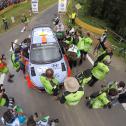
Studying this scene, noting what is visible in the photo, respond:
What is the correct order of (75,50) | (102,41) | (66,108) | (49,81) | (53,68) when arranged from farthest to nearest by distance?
1. (102,41)
2. (75,50)
3. (53,68)
4. (66,108)
5. (49,81)

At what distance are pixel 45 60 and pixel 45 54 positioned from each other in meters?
0.41

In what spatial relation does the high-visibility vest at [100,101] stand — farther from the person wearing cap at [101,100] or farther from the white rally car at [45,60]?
the white rally car at [45,60]

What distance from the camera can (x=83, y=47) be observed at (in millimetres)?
16203

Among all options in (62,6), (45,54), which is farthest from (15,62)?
(62,6)

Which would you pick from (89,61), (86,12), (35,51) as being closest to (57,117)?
(35,51)

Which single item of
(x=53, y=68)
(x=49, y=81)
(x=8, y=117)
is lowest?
(x=8, y=117)

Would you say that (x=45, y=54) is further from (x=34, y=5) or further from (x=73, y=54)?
(x=34, y=5)

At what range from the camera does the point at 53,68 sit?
14.3 meters

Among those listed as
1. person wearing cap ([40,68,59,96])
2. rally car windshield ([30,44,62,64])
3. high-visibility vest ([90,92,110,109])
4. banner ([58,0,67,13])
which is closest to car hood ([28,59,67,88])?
rally car windshield ([30,44,62,64])

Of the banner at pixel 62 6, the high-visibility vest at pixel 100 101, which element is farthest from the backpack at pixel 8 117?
the banner at pixel 62 6

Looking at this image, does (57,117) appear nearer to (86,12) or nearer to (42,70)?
(42,70)

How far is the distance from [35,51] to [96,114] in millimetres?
4667

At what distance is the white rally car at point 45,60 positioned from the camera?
551 inches

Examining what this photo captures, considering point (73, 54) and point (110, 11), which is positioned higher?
point (73, 54)
